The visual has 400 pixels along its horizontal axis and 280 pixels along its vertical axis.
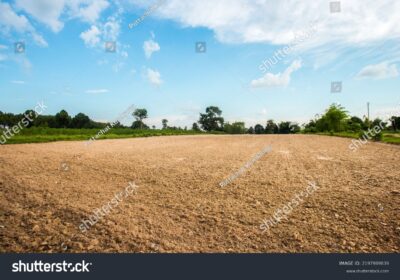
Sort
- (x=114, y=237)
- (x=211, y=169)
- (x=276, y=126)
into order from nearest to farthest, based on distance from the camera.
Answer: (x=114, y=237) → (x=211, y=169) → (x=276, y=126)

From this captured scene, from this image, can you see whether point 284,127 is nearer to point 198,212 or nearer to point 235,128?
point 235,128

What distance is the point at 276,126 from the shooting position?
153 meters

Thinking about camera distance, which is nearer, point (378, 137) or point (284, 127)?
point (378, 137)

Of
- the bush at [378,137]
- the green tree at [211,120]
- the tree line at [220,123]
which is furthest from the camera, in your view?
the green tree at [211,120]

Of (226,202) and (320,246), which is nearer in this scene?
(320,246)

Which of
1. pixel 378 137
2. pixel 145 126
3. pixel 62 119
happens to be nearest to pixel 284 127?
pixel 145 126

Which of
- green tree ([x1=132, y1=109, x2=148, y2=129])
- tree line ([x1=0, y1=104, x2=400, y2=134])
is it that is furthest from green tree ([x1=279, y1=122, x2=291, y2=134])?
green tree ([x1=132, y1=109, x2=148, y2=129])

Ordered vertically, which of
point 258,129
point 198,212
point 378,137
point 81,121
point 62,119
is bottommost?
point 198,212

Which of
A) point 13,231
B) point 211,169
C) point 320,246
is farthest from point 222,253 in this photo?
point 211,169

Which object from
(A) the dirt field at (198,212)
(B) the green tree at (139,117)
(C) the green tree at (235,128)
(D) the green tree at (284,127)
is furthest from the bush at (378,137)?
(D) the green tree at (284,127)

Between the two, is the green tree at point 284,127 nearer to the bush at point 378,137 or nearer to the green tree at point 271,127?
the green tree at point 271,127

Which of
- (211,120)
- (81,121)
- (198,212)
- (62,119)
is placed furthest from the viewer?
(211,120)
